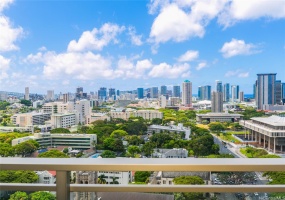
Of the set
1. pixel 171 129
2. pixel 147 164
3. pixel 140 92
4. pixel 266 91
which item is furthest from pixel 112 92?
pixel 147 164

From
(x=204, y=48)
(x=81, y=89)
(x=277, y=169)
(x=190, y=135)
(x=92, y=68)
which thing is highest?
(x=204, y=48)

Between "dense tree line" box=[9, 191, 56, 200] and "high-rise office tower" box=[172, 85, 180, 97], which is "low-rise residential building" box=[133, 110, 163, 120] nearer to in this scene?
"high-rise office tower" box=[172, 85, 180, 97]

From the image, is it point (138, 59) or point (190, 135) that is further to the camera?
point (138, 59)

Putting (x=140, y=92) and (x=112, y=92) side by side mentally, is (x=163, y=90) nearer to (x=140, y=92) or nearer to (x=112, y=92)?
(x=140, y=92)

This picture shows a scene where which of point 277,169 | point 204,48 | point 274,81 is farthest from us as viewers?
point 204,48

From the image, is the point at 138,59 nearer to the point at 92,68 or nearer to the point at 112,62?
the point at 112,62

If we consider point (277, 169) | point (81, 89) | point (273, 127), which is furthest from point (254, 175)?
point (81, 89)
